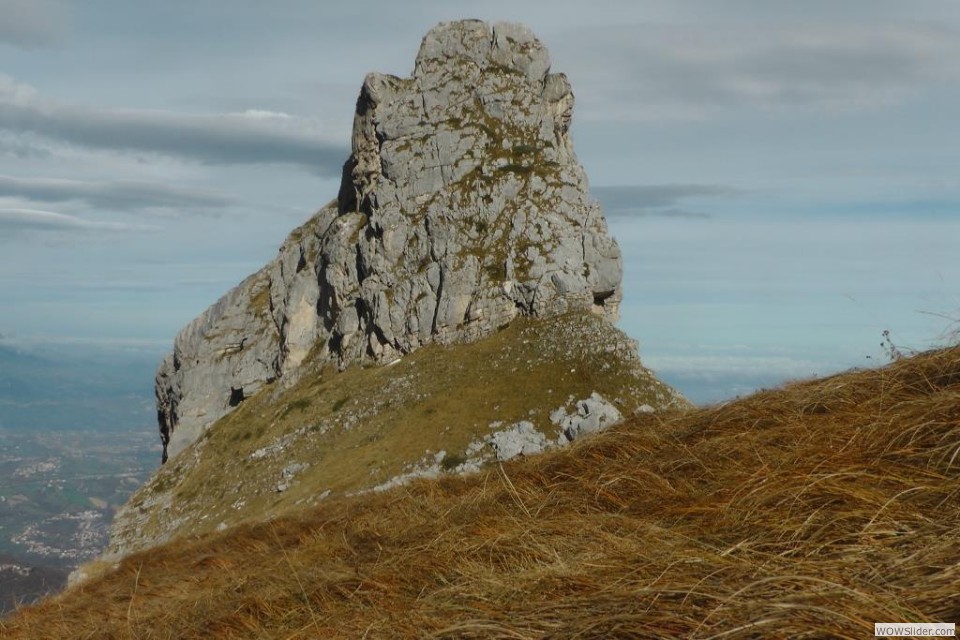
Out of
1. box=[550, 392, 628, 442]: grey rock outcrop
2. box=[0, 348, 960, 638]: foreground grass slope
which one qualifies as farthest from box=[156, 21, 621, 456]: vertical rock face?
box=[0, 348, 960, 638]: foreground grass slope

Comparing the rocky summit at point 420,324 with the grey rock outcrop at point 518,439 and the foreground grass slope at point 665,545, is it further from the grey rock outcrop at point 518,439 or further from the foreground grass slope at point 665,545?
the foreground grass slope at point 665,545

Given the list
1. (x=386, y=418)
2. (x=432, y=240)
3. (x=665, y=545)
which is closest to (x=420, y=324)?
(x=432, y=240)

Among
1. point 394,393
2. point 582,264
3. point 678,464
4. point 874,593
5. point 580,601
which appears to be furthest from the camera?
point 582,264

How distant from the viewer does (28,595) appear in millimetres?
13188

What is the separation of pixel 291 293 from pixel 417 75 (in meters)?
31.8

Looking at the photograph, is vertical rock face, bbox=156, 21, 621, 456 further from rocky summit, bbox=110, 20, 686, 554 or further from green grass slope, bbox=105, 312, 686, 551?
green grass slope, bbox=105, 312, 686, 551

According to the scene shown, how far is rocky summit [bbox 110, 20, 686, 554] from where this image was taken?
2226 inches

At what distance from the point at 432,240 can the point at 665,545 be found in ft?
239

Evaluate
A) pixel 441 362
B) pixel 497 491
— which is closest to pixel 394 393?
pixel 441 362

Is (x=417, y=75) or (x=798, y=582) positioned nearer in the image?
(x=798, y=582)

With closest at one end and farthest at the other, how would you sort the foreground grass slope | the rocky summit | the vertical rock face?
the foreground grass slope
the rocky summit
the vertical rock face

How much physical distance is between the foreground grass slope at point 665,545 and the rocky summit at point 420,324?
3985cm

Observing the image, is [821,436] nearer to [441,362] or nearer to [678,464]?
[678,464]

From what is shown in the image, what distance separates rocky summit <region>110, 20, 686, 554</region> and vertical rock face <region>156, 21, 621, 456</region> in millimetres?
236
